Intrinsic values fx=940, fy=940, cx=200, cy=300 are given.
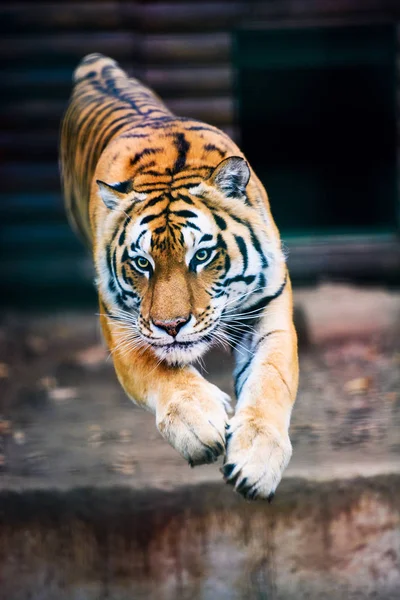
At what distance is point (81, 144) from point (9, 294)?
1.22m

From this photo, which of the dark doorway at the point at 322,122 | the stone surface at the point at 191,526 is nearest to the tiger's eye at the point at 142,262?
the stone surface at the point at 191,526

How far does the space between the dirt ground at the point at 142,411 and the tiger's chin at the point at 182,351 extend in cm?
88

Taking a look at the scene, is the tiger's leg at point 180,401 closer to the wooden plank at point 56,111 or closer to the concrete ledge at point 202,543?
the concrete ledge at point 202,543

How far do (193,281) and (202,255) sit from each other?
0.04m

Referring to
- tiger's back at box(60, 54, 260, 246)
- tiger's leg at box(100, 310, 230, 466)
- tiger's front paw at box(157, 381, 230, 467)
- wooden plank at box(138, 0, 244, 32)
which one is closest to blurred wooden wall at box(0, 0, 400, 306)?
wooden plank at box(138, 0, 244, 32)

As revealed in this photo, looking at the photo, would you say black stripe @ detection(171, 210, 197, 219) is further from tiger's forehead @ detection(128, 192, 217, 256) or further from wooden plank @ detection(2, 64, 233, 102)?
wooden plank @ detection(2, 64, 233, 102)

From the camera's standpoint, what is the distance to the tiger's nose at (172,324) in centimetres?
95

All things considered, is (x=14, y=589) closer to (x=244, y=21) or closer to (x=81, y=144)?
(x=81, y=144)

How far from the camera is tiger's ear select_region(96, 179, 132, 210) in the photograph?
97 cm

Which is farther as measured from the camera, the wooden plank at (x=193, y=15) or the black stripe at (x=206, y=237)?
the wooden plank at (x=193, y=15)

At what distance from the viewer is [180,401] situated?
936mm

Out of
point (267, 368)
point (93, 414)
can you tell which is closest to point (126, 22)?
point (93, 414)

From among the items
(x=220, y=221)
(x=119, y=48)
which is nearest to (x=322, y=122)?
(x=119, y=48)

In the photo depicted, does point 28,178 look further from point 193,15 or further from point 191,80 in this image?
point 193,15
